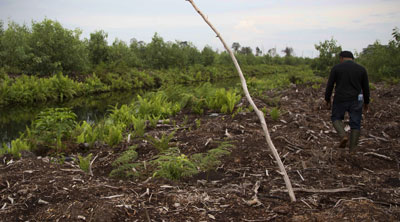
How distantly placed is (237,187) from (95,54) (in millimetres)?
30018

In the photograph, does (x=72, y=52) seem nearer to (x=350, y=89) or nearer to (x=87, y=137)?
(x=87, y=137)

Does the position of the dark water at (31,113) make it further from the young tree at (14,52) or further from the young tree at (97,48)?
the young tree at (97,48)

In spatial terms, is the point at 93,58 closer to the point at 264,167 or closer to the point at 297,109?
the point at 297,109

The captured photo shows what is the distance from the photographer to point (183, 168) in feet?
15.6

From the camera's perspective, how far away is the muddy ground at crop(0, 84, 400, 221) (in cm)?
328

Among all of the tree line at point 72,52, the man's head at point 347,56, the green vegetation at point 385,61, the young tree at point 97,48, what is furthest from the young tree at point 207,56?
the man's head at point 347,56

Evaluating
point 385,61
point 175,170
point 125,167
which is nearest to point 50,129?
point 125,167

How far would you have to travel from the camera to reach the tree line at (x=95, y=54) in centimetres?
1786

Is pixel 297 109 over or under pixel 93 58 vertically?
under

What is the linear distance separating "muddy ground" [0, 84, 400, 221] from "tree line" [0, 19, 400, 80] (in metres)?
13.0

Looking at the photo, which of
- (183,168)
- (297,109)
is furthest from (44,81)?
(183,168)

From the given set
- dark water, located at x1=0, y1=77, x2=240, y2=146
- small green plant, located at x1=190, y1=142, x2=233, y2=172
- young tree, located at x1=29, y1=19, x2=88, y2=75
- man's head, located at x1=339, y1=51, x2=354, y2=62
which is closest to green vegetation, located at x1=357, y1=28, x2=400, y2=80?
dark water, located at x1=0, y1=77, x2=240, y2=146

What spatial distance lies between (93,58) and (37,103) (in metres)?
13.8

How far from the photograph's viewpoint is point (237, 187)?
4.18m
